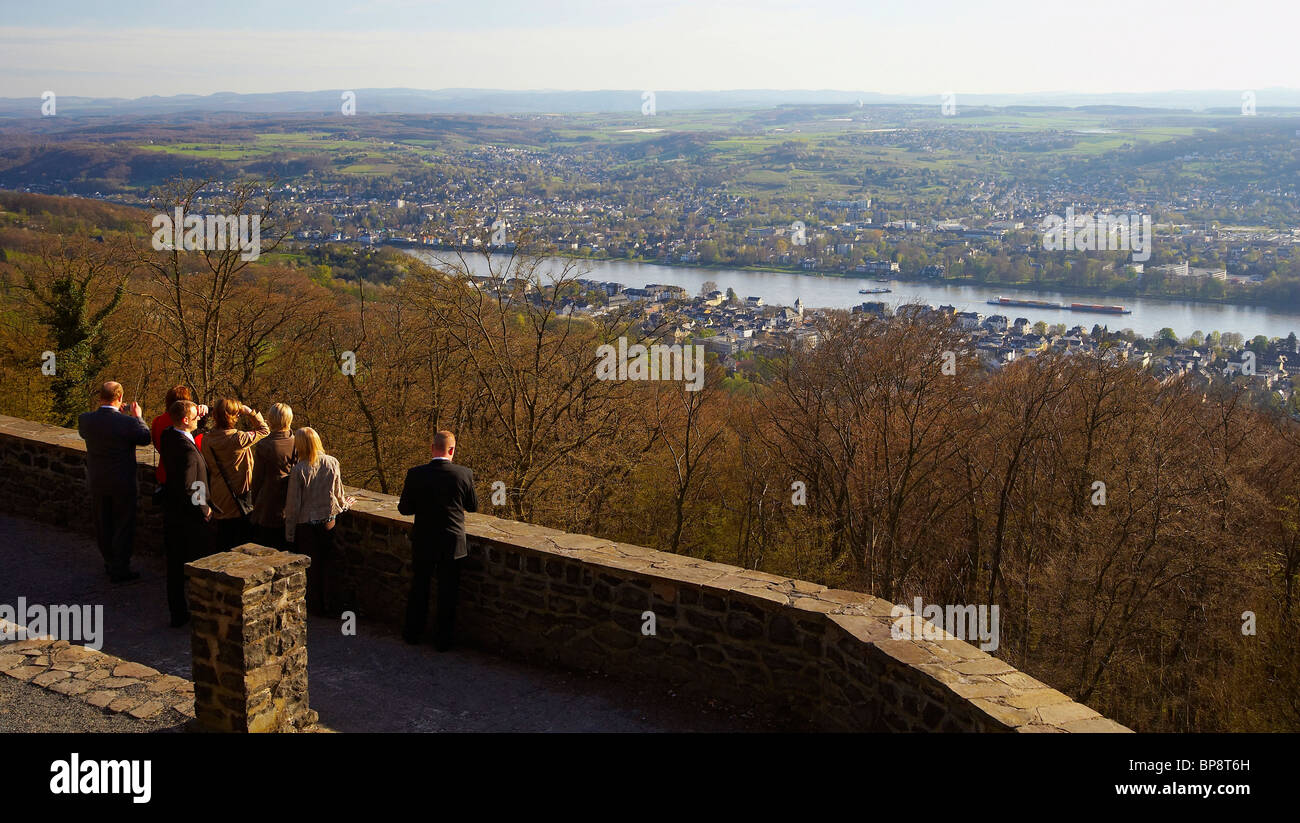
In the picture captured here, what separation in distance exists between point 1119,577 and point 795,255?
74794 mm

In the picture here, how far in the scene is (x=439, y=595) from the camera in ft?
21.6

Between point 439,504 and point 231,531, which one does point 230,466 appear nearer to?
point 231,531

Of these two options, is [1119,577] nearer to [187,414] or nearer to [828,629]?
[828,629]

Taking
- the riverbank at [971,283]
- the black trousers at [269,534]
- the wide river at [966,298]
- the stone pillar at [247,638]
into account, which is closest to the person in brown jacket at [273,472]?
the black trousers at [269,534]

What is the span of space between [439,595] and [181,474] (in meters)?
1.98

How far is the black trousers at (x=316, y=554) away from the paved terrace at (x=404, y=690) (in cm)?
14

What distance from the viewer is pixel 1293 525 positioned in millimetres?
17734

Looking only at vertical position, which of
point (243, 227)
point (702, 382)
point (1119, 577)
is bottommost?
point (1119, 577)

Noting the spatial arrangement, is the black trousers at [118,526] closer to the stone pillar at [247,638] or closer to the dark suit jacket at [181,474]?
the dark suit jacket at [181,474]

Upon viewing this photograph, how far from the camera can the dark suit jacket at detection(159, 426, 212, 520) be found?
6.80 meters

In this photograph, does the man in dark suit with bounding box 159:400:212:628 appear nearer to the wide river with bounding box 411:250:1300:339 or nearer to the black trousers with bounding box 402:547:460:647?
the black trousers with bounding box 402:547:460:647

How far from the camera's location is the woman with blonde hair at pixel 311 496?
673 centimetres

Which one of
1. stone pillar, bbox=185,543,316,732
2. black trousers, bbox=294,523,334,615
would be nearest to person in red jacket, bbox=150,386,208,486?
black trousers, bbox=294,523,334,615

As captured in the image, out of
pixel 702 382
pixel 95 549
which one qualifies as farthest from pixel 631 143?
pixel 95 549
